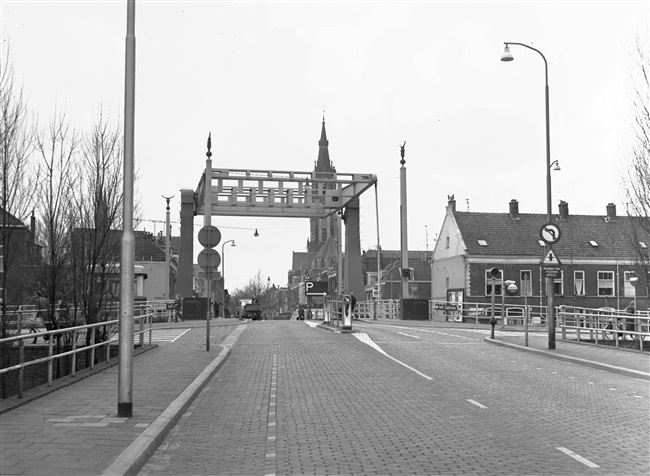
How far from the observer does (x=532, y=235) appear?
207 feet

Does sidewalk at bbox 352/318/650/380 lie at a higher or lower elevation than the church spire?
lower

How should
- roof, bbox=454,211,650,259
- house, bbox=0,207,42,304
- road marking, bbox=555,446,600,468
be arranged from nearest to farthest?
road marking, bbox=555,446,600,468 < house, bbox=0,207,42,304 < roof, bbox=454,211,650,259

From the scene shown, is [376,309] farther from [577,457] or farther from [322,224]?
[322,224]

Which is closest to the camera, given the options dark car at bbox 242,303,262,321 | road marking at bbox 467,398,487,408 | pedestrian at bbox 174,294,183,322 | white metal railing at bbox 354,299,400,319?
road marking at bbox 467,398,487,408

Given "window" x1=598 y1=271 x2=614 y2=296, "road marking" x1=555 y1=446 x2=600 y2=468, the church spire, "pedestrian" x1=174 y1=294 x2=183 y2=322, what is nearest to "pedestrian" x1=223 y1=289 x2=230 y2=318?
"pedestrian" x1=174 y1=294 x2=183 y2=322

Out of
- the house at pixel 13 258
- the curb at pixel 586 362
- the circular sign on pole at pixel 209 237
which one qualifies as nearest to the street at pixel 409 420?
the curb at pixel 586 362

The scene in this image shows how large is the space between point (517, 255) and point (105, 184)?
47392 millimetres

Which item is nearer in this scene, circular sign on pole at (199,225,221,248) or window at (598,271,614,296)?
circular sign on pole at (199,225,221,248)

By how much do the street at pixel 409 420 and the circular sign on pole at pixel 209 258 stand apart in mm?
3303

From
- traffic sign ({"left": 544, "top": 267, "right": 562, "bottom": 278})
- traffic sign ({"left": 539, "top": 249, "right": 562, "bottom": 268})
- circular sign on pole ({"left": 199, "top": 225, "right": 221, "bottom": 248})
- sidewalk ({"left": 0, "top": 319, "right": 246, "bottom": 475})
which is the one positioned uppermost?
circular sign on pole ({"left": 199, "top": 225, "right": 221, "bottom": 248})

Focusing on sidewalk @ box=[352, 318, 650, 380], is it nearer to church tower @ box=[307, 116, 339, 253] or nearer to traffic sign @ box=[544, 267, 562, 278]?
traffic sign @ box=[544, 267, 562, 278]

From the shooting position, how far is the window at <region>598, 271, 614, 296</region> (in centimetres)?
6072

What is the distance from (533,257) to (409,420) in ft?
176

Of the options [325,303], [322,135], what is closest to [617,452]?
[325,303]
